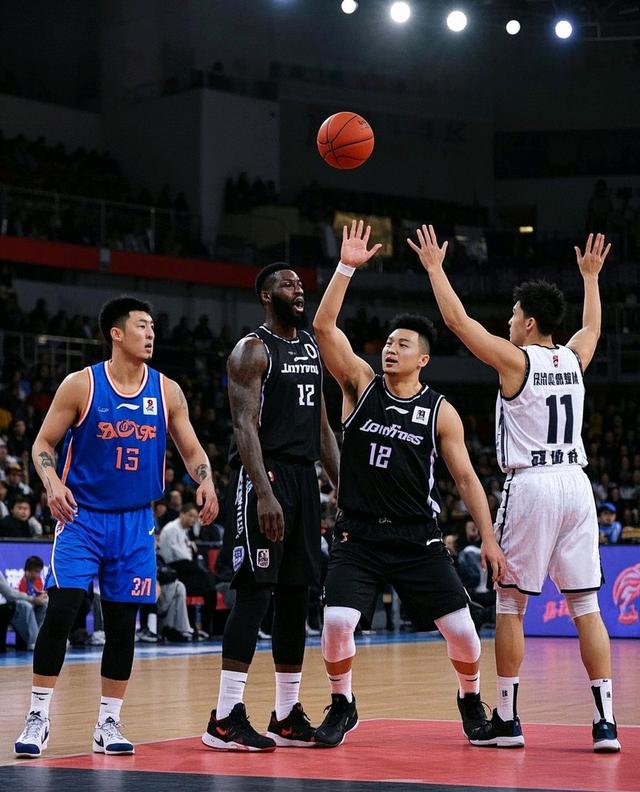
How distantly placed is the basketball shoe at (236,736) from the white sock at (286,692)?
11.2 inches

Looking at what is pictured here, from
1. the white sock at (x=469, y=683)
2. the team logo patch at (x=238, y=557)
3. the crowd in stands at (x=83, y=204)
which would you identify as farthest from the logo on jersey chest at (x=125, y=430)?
the crowd in stands at (x=83, y=204)

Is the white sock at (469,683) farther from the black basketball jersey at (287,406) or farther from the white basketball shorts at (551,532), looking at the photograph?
the black basketball jersey at (287,406)

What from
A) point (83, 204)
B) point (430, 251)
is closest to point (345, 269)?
point (430, 251)

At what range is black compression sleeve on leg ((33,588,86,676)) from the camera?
6.54 metres

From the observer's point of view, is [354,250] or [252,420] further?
[354,250]

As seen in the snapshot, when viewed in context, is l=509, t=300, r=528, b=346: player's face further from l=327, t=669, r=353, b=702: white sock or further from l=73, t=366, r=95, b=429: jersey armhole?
l=73, t=366, r=95, b=429: jersey armhole

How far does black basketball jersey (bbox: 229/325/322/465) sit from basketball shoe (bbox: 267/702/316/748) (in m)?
1.33

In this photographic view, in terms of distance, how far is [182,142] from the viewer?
33312 millimetres

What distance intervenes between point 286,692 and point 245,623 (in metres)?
0.53

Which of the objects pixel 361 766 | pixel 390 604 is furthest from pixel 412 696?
pixel 390 604

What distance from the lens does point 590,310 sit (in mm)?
7609

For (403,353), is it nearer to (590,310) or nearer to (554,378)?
(554,378)

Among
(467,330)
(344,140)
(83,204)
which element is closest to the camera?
(467,330)

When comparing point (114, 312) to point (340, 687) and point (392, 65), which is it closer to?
point (340, 687)
